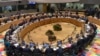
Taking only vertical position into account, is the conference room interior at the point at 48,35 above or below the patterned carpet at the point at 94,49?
above

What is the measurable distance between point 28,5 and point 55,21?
39.3 feet

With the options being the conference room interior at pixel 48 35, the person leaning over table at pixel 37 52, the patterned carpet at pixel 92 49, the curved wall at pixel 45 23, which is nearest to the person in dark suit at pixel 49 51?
the conference room interior at pixel 48 35

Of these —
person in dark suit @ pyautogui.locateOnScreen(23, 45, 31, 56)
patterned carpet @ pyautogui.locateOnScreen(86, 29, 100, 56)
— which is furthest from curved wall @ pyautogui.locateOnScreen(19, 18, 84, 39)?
person in dark suit @ pyautogui.locateOnScreen(23, 45, 31, 56)

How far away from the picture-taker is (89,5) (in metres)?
36.5

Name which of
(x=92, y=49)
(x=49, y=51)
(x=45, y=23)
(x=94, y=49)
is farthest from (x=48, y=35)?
(x=49, y=51)

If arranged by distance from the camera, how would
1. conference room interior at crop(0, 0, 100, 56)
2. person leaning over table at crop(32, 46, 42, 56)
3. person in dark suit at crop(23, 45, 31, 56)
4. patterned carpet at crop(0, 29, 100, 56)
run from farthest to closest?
patterned carpet at crop(0, 29, 100, 56) → conference room interior at crop(0, 0, 100, 56) → person in dark suit at crop(23, 45, 31, 56) → person leaning over table at crop(32, 46, 42, 56)

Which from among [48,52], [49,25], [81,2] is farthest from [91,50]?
[81,2]

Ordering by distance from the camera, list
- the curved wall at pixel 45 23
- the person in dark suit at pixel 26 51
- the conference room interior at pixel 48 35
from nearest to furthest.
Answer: the person in dark suit at pixel 26 51
the conference room interior at pixel 48 35
the curved wall at pixel 45 23

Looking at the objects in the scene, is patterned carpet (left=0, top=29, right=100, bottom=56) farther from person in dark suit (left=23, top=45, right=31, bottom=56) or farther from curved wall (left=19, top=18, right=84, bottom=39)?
person in dark suit (left=23, top=45, right=31, bottom=56)

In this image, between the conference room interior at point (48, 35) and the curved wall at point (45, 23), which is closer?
the conference room interior at point (48, 35)

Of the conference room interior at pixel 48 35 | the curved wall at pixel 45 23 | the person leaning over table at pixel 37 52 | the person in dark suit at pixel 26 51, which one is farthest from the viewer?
the curved wall at pixel 45 23

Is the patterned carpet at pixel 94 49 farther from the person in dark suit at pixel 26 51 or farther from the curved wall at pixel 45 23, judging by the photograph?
the person in dark suit at pixel 26 51

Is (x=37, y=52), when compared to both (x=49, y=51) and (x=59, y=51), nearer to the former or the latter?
(x=49, y=51)

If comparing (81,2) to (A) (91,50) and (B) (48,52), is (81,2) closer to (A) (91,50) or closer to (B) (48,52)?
(A) (91,50)
